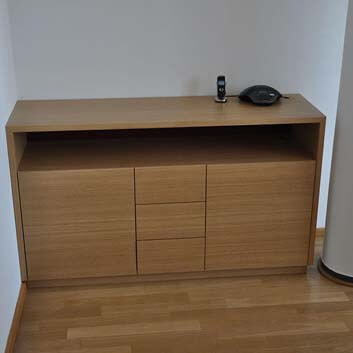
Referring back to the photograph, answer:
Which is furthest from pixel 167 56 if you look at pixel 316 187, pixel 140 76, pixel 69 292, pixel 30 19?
pixel 69 292

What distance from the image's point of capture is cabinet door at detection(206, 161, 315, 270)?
2748 mm

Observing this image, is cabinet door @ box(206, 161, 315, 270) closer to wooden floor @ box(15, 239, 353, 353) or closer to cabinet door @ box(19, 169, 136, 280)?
wooden floor @ box(15, 239, 353, 353)

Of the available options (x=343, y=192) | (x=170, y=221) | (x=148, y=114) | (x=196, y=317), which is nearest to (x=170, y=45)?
(x=148, y=114)

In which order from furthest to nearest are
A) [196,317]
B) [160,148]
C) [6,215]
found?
1. [160,148]
2. [196,317]
3. [6,215]

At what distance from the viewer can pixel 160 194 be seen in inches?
107

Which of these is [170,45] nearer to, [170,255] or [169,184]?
[169,184]

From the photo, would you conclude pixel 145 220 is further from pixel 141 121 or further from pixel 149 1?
pixel 149 1

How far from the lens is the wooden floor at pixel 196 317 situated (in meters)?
2.48

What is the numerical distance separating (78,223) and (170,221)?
410 mm

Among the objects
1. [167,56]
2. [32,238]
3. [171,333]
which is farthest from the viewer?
[167,56]

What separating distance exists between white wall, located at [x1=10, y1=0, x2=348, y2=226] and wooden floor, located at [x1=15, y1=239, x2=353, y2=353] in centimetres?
95

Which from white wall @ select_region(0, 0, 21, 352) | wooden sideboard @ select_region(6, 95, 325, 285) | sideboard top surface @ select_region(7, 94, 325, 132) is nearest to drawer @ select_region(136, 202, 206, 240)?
wooden sideboard @ select_region(6, 95, 325, 285)

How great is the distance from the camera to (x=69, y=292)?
112 inches

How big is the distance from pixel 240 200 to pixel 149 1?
1.00 m
